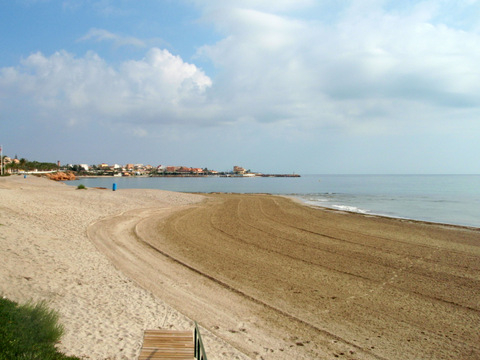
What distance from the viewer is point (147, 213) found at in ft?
72.2

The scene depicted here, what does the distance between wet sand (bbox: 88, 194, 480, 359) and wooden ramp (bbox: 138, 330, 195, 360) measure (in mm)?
738

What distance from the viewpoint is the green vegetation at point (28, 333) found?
390cm

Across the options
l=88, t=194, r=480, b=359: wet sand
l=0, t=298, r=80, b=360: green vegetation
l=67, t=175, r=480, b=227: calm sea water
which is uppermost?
l=0, t=298, r=80, b=360: green vegetation

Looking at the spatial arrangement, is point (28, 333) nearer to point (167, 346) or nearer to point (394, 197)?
point (167, 346)

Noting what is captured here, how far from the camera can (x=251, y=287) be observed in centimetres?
834

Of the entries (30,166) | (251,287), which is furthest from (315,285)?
(30,166)

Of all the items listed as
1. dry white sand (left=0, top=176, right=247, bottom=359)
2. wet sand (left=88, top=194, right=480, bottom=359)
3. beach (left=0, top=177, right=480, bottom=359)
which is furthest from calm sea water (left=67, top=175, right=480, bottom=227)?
dry white sand (left=0, top=176, right=247, bottom=359)

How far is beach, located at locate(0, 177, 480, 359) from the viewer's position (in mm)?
5597

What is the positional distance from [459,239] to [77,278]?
16342 mm

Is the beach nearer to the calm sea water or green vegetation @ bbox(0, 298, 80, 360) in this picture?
green vegetation @ bbox(0, 298, 80, 360)

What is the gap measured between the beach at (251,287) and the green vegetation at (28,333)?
33cm

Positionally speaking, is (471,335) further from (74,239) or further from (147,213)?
(147,213)

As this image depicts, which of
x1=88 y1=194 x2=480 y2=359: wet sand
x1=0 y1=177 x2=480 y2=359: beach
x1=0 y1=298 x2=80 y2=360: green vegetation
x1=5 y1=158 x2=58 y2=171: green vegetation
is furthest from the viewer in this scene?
x1=5 y1=158 x2=58 y2=171: green vegetation

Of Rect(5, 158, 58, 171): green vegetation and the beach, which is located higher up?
Rect(5, 158, 58, 171): green vegetation
